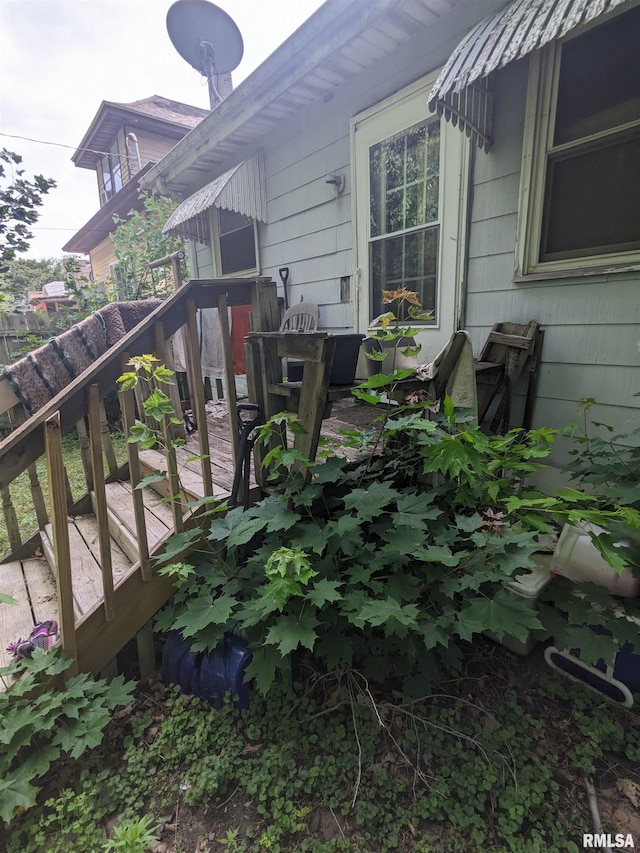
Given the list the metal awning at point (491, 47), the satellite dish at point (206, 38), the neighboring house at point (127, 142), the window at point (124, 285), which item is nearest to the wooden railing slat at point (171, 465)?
the metal awning at point (491, 47)

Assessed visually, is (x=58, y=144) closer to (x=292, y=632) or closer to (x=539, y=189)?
(x=539, y=189)

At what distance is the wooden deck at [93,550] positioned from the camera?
5.92ft

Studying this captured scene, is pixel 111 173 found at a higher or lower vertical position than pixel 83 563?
higher

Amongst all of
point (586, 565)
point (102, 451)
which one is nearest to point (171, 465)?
point (102, 451)

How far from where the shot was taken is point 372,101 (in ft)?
9.91

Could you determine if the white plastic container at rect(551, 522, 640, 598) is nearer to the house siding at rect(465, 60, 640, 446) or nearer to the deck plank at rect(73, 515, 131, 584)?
the house siding at rect(465, 60, 640, 446)

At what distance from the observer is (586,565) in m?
1.71

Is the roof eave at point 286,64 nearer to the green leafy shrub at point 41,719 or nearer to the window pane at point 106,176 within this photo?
the green leafy shrub at point 41,719

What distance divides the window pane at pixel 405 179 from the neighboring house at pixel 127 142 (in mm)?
7390

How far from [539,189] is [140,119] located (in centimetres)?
1081

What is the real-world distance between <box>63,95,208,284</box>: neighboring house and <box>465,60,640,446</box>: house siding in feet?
27.3

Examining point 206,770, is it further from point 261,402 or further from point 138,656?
point 261,402

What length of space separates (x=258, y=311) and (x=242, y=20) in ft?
19.1

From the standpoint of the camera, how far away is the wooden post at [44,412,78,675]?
130 centimetres
